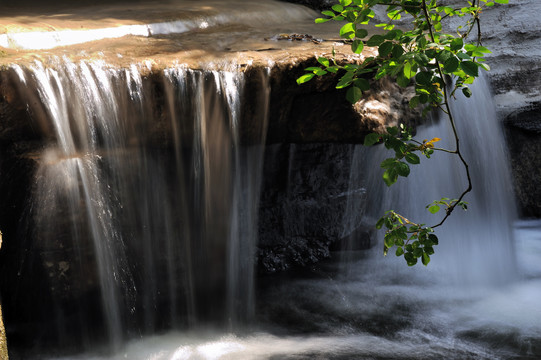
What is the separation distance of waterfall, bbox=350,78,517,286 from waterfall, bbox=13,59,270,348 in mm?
1551

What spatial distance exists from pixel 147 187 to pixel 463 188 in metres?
2.70

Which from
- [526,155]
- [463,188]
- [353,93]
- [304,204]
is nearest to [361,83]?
[353,93]

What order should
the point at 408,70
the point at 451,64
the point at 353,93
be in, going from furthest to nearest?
the point at 353,93
the point at 408,70
the point at 451,64

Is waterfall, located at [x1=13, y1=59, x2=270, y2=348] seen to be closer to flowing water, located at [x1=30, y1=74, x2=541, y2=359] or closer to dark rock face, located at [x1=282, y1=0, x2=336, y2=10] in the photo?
flowing water, located at [x1=30, y1=74, x2=541, y2=359]

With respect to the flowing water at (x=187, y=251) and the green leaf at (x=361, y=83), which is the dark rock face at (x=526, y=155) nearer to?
the flowing water at (x=187, y=251)

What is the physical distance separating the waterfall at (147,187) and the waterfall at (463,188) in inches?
61.1

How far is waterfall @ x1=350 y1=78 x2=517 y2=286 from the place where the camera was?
4.97 metres

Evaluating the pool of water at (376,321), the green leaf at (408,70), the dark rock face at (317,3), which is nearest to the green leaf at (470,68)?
the green leaf at (408,70)

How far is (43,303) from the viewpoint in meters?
3.67

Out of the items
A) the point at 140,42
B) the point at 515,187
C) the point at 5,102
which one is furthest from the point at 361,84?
the point at 515,187

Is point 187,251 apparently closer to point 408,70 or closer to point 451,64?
point 408,70

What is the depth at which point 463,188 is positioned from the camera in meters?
5.14

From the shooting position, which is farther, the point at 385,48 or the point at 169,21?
the point at 169,21

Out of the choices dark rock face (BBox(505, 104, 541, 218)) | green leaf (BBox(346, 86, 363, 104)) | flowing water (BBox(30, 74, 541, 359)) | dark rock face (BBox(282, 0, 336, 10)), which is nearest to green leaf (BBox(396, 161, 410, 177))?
green leaf (BBox(346, 86, 363, 104))
